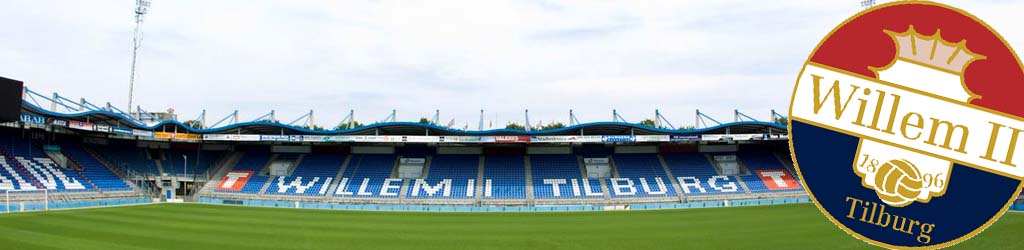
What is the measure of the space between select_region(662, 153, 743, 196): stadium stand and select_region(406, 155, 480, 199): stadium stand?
1720cm

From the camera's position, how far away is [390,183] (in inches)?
1805

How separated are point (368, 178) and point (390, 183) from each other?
2263 mm

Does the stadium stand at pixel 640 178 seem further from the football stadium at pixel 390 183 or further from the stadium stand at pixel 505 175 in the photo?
the stadium stand at pixel 505 175

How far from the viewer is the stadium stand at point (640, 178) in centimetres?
4366

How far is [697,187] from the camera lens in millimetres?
44594

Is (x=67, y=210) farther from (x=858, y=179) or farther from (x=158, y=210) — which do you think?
(x=858, y=179)

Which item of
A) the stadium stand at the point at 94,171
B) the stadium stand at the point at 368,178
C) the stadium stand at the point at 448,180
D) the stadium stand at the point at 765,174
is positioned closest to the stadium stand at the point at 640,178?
the stadium stand at the point at 765,174

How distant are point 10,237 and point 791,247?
91.0 feet

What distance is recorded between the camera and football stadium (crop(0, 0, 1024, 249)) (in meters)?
24.1

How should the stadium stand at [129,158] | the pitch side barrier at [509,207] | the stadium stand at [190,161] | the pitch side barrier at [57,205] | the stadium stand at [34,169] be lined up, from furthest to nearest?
the stadium stand at [190,161]
the stadium stand at [129,158]
the pitch side barrier at [509,207]
the stadium stand at [34,169]
the pitch side barrier at [57,205]

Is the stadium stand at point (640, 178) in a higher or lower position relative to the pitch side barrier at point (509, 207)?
higher

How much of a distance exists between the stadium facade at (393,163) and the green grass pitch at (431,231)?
9.92 m

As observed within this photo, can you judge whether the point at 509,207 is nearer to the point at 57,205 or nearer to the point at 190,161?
the point at 57,205

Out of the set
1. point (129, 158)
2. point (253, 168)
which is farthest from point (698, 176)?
point (129, 158)
